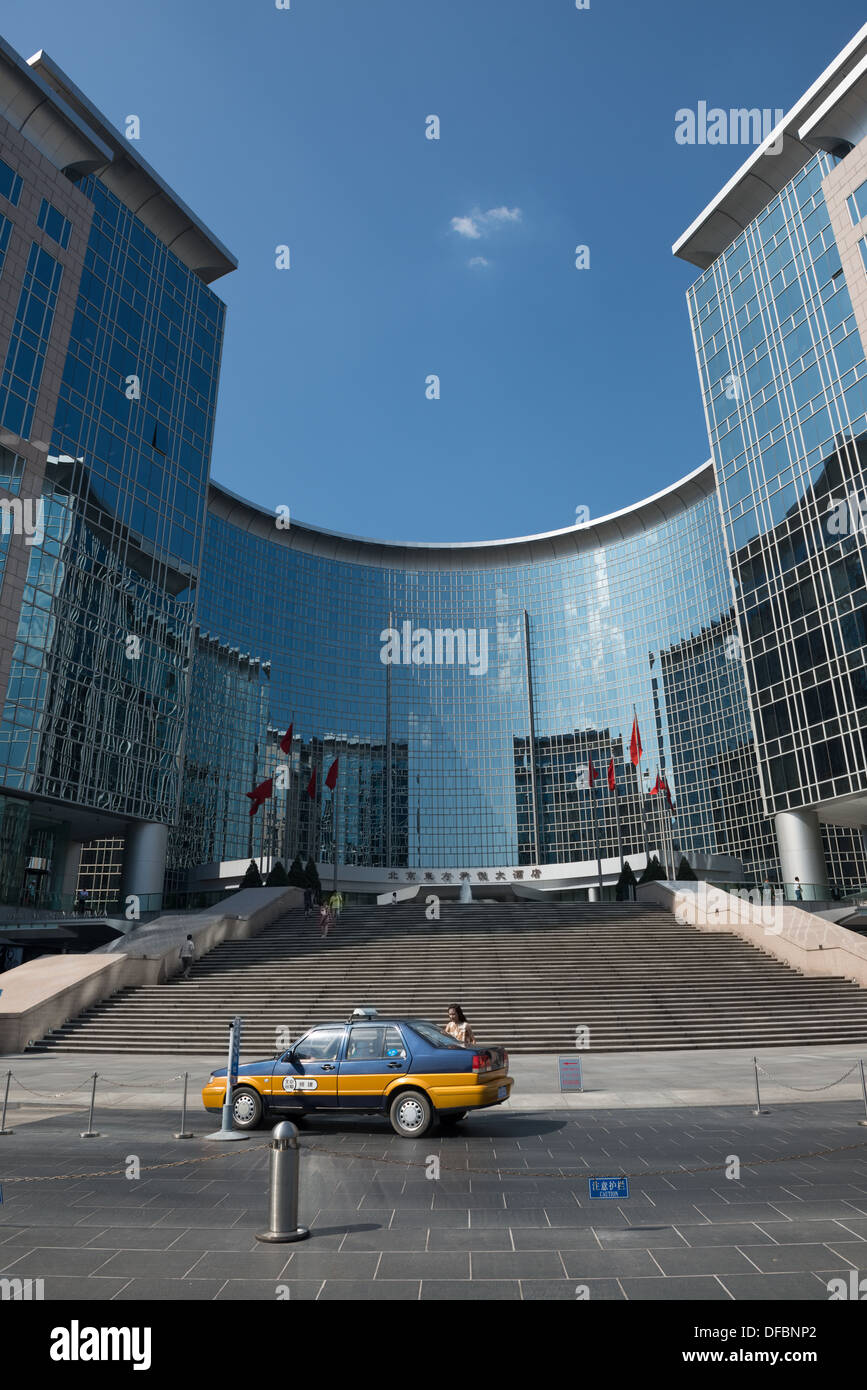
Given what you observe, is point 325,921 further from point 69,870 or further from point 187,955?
point 69,870

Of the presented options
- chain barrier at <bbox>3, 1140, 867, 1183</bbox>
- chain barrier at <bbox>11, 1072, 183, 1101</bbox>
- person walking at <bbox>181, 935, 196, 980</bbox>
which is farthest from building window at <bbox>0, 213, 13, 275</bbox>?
chain barrier at <bbox>3, 1140, 867, 1183</bbox>

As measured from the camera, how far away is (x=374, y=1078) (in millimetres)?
12422

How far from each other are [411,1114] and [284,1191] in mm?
5308

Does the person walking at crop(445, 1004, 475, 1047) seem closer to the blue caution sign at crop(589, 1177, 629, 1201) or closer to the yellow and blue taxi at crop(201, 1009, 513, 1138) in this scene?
the yellow and blue taxi at crop(201, 1009, 513, 1138)

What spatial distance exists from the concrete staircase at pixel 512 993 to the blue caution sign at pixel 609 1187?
44.9 ft

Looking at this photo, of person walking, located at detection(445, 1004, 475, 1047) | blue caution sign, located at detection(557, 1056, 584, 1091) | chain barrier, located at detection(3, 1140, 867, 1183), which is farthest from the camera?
blue caution sign, located at detection(557, 1056, 584, 1091)

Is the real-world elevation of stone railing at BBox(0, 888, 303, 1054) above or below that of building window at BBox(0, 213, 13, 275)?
below

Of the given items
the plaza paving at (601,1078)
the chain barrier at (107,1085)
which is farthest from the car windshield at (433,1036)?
the chain barrier at (107,1085)

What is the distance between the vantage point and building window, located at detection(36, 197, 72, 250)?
1949 inches

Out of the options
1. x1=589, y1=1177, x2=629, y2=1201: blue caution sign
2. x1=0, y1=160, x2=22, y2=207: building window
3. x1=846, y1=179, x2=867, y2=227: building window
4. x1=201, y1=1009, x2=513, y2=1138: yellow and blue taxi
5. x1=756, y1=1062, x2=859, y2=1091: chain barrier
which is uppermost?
x1=0, y1=160, x2=22, y2=207: building window

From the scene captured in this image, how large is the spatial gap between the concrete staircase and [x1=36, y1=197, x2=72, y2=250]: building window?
43.6 meters

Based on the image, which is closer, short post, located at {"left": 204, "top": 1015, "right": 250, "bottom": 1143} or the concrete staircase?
short post, located at {"left": 204, "top": 1015, "right": 250, "bottom": 1143}

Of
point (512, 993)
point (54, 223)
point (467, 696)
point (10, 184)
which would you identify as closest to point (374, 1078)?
point (512, 993)
